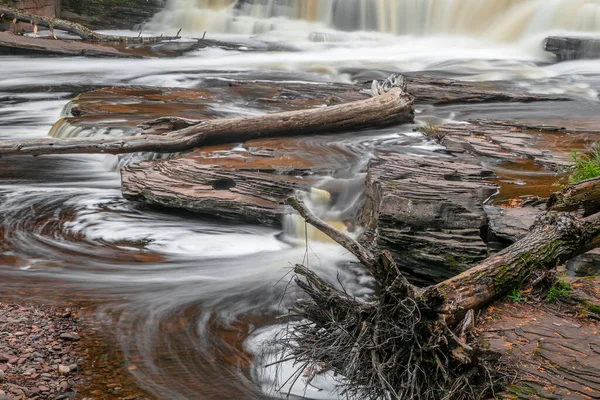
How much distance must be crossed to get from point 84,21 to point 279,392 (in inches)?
754

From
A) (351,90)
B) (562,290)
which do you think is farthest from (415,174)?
(351,90)

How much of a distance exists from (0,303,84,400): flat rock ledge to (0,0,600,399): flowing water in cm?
31

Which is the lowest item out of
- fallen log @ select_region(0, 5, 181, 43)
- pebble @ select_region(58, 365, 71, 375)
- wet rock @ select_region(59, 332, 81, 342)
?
wet rock @ select_region(59, 332, 81, 342)

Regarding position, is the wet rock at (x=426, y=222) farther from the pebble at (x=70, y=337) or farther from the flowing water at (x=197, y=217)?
the pebble at (x=70, y=337)

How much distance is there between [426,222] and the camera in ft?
19.0

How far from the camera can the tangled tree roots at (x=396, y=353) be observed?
3.71 meters

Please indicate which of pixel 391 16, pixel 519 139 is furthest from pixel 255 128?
pixel 391 16

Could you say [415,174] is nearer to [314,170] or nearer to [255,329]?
[314,170]

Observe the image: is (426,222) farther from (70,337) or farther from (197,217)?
(70,337)

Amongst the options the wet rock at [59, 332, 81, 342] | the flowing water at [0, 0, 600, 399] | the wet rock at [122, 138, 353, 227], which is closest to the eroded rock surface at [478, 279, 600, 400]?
the flowing water at [0, 0, 600, 399]

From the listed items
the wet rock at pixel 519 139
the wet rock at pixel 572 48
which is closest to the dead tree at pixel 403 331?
the wet rock at pixel 519 139

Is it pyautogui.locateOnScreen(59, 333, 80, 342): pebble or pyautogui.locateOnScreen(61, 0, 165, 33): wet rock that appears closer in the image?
pyautogui.locateOnScreen(59, 333, 80, 342): pebble

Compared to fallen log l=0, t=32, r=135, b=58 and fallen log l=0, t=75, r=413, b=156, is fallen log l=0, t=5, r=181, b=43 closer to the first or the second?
fallen log l=0, t=32, r=135, b=58

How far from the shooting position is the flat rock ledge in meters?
3.97
